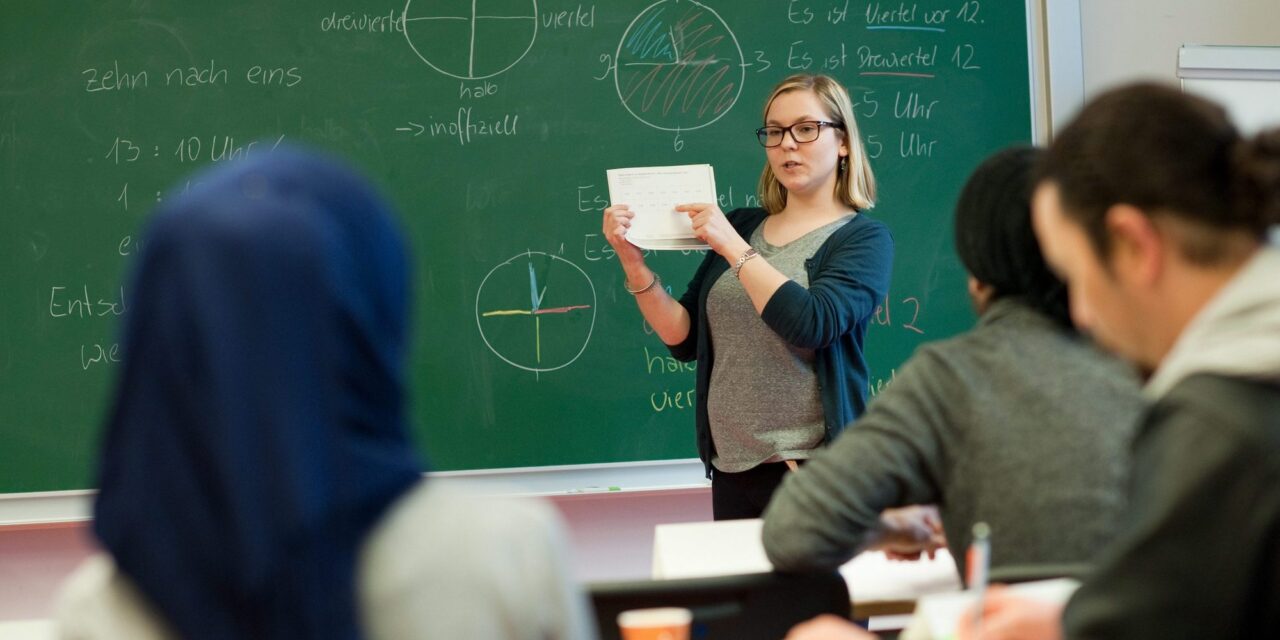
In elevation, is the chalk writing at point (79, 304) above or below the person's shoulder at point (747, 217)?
below

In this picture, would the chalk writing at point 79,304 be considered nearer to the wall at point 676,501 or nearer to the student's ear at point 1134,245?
the wall at point 676,501

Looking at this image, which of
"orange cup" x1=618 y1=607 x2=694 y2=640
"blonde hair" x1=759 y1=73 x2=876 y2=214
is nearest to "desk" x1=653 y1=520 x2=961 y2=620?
"orange cup" x1=618 y1=607 x2=694 y2=640

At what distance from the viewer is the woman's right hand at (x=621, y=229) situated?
2912 mm

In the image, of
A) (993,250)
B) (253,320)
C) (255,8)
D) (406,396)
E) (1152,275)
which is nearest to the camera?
(253,320)

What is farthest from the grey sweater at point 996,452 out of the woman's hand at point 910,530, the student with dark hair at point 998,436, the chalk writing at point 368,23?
the chalk writing at point 368,23

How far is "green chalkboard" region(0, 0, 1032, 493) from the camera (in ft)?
11.4

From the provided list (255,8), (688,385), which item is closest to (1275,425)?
(688,385)

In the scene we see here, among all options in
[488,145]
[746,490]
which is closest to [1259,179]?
[746,490]

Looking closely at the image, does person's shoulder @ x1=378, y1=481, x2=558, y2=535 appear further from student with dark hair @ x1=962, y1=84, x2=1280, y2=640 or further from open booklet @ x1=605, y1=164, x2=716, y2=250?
open booklet @ x1=605, y1=164, x2=716, y2=250

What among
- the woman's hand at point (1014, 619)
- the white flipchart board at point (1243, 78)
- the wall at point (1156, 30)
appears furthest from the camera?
the wall at point (1156, 30)

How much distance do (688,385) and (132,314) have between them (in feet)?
9.44

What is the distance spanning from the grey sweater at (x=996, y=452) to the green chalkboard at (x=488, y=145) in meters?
2.06

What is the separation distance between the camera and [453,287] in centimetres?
355

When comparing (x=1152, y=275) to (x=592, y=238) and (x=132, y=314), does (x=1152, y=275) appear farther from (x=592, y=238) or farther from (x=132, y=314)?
(x=592, y=238)
